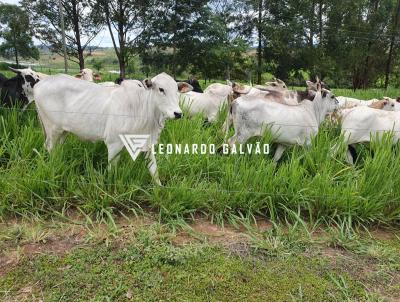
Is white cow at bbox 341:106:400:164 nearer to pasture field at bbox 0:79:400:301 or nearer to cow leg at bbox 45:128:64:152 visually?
pasture field at bbox 0:79:400:301

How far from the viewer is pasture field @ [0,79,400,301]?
2.47 metres

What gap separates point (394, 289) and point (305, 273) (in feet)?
1.88

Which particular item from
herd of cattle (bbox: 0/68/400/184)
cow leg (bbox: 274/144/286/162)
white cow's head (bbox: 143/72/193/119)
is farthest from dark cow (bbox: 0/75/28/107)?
cow leg (bbox: 274/144/286/162)

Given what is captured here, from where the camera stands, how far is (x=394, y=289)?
256 centimetres

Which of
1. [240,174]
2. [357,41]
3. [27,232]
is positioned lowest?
[27,232]

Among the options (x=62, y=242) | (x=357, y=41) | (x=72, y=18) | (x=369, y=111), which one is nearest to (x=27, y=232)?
(x=62, y=242)

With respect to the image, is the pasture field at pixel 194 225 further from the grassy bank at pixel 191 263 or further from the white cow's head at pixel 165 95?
the white cow's head at pixel 165 95

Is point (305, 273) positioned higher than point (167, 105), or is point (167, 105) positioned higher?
point (167, 105)

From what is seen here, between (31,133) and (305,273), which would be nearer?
(305,273)

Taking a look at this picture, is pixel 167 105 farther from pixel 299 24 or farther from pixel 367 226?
pixel 299 24

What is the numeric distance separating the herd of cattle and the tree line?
11.4 meters

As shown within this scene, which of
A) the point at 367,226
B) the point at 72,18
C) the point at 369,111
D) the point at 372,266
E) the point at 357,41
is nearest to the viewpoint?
the point at 372,266

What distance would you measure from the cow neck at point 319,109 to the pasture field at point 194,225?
614 millimetres

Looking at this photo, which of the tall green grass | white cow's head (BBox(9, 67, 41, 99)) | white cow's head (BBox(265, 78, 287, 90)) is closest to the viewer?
the tall green grass
